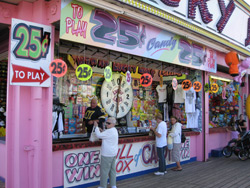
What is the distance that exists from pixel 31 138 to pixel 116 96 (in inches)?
156

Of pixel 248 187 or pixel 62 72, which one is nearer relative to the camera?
pixel 62 72

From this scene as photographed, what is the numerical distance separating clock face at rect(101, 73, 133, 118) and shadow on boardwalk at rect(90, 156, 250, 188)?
2.36 meters

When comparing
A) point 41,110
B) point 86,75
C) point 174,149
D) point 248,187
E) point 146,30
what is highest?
point 146,30

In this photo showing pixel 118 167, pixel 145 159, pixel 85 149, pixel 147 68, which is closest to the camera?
pixel 85 149

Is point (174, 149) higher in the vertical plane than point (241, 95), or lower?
lower

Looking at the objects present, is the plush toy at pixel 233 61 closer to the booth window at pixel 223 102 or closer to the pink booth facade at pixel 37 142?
the booth window at pixel 223 102

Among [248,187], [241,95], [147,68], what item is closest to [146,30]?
[147,68]

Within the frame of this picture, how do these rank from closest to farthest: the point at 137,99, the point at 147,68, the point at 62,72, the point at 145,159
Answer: the point at 62,72 → the point at 145,159 → the point at 147,68 → the point at 137,99

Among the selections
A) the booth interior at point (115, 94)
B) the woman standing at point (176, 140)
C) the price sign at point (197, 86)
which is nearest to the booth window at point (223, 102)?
the booth interior at point (115, 94)

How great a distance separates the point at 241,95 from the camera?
517 inches

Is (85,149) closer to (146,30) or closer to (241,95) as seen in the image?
(146,30)

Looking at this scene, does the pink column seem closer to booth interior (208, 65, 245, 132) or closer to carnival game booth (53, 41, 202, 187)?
carnival game booth (53, 41, 202, 187)

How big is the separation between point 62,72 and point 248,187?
16.9 feet

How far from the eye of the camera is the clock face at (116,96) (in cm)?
805
